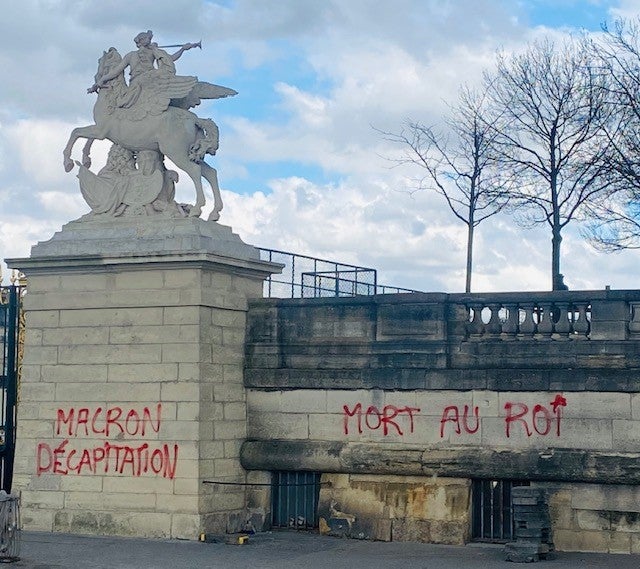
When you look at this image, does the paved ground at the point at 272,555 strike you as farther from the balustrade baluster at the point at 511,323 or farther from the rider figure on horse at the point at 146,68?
the rider figure on horse at the point at 146,68

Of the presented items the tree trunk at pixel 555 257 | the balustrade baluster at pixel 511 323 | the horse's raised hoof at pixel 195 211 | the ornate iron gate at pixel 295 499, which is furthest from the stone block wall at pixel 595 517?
the tree trunk at pixel 555 257

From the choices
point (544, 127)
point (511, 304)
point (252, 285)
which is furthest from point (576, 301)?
point (544, 127)

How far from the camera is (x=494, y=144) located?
2802cm

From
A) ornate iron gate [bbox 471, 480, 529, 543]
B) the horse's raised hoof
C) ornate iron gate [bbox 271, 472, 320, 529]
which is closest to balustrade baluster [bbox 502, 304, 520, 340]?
ornate iron gate [bbox 471, 480, 529, 543]

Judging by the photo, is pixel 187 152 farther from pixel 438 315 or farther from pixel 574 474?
pixel 574 474

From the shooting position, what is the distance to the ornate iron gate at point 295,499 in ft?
61.4

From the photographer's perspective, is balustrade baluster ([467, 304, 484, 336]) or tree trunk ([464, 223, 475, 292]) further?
tree trunk ([464, 223, 475, 292])

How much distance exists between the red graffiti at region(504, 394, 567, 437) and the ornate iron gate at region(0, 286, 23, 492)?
24.4 feet

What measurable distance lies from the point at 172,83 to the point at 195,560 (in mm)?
6604

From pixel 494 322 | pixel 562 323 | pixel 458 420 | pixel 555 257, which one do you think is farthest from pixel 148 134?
pixel 555 257

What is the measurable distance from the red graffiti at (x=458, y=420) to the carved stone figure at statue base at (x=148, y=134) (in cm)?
416

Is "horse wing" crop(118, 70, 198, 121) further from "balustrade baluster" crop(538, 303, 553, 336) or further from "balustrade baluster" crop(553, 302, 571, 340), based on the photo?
"balustrade baluster" crop(553, 302, 571, 340)

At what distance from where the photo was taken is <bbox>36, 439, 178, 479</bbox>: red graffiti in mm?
18203

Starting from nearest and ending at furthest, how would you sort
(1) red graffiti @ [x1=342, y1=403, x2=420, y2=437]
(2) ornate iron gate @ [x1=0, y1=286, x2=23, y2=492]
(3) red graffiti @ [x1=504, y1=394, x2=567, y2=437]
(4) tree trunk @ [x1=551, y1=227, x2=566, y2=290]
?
(3) red graffiti @ [x1=504, y1=394, x2=567, y2=437] < (1) red graffiti @ [x1=342, y1=403, x2=420, y2=437] < (2) ornate iron gate @ [x1=0, y1=286, x2=23, y2=492] < (4) tree trunk @ [x1=551, y1=227, x2=566, y2=290]
